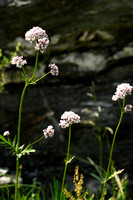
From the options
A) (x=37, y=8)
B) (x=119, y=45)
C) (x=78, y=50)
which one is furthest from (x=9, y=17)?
(x=119, y=45)

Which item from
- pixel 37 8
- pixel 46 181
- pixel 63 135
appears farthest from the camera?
pixel 37 8

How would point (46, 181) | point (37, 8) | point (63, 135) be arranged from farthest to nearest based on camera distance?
point (37, 8)
point (63, 135)
point (46, 181)

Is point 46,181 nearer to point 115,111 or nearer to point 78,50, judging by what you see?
point 115,111

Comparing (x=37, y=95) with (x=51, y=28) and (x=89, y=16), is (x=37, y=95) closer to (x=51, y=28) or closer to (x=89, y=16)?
(x=51, y=28)

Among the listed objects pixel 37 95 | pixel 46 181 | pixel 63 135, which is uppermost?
pixel 37 95

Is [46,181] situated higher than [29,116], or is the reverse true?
[29,116]

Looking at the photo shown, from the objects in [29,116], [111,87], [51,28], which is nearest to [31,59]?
[51,28]

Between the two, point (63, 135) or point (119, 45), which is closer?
point (63, 135)
